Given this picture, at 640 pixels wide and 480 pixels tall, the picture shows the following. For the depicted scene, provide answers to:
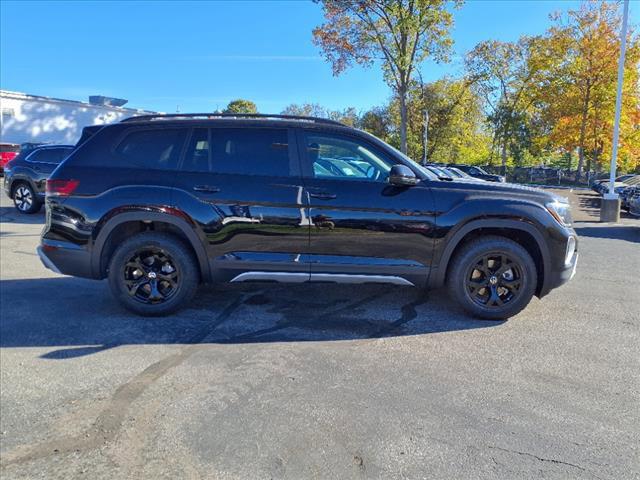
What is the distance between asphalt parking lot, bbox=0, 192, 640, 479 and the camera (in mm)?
2492

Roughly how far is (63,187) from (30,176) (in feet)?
28.6

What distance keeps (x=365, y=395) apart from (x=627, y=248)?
829cm

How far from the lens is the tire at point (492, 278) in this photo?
4406 millimetres

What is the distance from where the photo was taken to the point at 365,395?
313cm

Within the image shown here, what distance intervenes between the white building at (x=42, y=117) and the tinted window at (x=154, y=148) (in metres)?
33.5

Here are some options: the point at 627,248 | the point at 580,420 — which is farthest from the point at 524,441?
the point at 627,248

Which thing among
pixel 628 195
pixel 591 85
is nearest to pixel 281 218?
pixel 628 195

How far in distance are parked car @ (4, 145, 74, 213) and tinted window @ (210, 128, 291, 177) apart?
905 centimetres

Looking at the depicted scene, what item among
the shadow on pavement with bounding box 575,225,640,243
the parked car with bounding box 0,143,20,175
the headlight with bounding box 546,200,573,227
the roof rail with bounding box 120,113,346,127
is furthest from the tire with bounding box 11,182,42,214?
the shadow on pavement with bounding box 575,225,640,243

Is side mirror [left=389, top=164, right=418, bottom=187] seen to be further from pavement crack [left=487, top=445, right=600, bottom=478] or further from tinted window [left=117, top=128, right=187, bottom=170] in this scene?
pavement crack [left=487, top=445, right=600, bottom=478]

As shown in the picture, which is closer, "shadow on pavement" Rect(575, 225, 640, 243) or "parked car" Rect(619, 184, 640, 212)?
"shadow on pavement" Rect(575, 225, 640, 243)

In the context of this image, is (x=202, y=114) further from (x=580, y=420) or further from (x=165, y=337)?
(x=580, y=420)

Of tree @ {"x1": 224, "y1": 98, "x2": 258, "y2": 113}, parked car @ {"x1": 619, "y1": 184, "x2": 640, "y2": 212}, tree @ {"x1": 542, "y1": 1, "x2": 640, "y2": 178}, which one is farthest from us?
tree @ {"x1": 224, "y1": 98, "x2": 258, "y2": 113}

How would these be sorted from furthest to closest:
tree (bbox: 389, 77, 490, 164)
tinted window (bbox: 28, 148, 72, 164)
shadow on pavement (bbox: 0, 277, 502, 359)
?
tree (bbox: 389, 77, 490, 164) < tinted window (bbox: 28, 148, 72, 164) < shadow on pavement (bbox: 0, 277, 502, 359)
